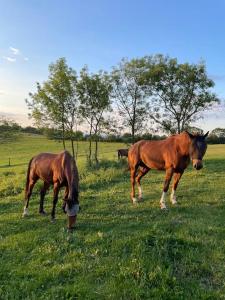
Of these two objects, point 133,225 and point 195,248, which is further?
point 133,225

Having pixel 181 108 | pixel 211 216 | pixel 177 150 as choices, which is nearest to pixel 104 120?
pixel 181 108

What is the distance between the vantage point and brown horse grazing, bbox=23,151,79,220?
7555 mm

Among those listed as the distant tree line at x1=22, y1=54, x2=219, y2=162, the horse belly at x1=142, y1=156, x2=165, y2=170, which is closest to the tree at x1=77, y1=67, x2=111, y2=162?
the distant tree line at x1=22, y1=54, x2=219, y2=162

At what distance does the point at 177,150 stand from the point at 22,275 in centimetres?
621

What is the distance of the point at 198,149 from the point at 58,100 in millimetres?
17313

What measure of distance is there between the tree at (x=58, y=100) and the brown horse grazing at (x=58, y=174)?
48.0 feet

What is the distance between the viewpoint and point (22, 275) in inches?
213

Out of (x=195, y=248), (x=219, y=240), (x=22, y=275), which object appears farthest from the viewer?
(x=219, y=240)

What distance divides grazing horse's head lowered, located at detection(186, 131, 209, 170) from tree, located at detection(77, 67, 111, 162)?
A: 16.8m

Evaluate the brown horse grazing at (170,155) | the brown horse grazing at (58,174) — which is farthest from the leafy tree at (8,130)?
the brown horse grazing at (170,155)

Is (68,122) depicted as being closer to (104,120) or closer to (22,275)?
(104,120)

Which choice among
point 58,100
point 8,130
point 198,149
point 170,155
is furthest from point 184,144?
point 58,100

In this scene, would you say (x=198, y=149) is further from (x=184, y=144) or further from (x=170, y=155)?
(x=170, y=155)

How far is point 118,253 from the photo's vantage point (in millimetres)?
6105
